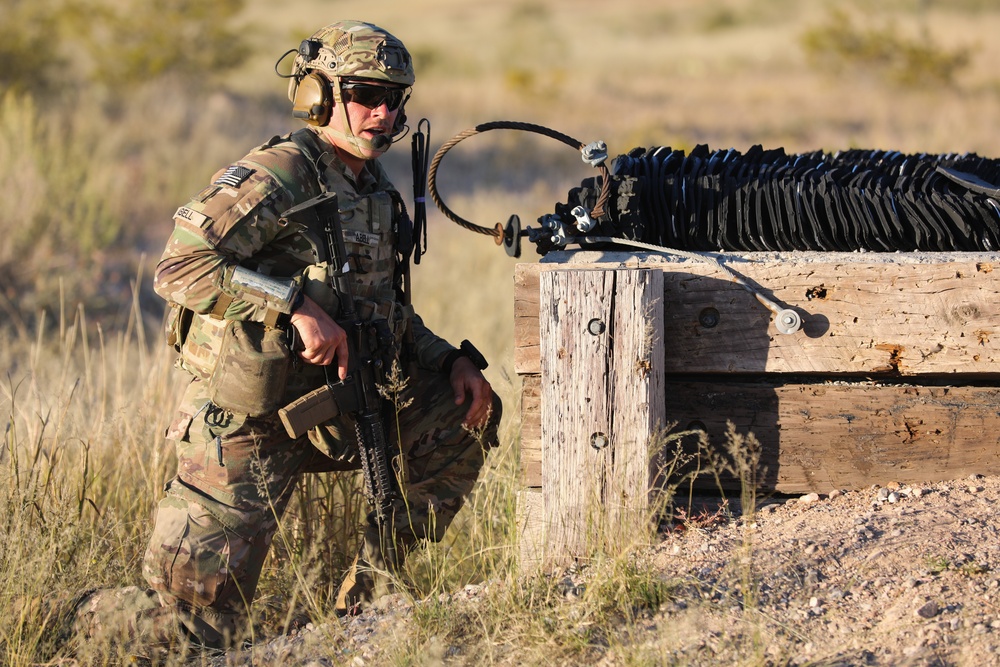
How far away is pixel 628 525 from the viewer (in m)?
2.88

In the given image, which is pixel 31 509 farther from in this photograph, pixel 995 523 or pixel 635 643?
pixel 995 523

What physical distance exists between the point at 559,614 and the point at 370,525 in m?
1.07

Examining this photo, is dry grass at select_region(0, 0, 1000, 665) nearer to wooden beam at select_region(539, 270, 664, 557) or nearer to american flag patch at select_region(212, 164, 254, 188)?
wooden beam at select_region(539, 270, 664, 557)

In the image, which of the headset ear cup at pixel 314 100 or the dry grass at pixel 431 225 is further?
the headset ear cup at pixel 314 100

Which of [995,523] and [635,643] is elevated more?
[995,523]

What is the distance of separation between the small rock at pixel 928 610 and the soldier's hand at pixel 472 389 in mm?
1499

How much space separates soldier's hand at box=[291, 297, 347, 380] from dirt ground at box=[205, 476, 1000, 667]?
2.51 feet

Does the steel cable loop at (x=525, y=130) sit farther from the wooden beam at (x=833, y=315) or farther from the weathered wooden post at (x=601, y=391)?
the weathered wooden post at (x=601, y=391)

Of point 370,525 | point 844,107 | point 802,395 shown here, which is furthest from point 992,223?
point 844,107

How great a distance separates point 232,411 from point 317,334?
359 mm

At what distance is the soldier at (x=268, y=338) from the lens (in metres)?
3.06

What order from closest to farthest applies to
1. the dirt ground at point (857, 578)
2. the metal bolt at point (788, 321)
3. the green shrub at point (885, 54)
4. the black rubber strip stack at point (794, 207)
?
the dirt ground at point (857, 578)
the metal bolt at point (788, 321)
the black rubber strip stack at point (794, 207)
the green shrub at point (885, 54)

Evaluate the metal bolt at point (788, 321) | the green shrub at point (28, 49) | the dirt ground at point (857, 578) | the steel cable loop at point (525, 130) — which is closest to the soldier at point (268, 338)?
the steel cable loop at point (525, 130)

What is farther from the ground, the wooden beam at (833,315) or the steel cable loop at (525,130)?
the steel cable loop at (525,130)
